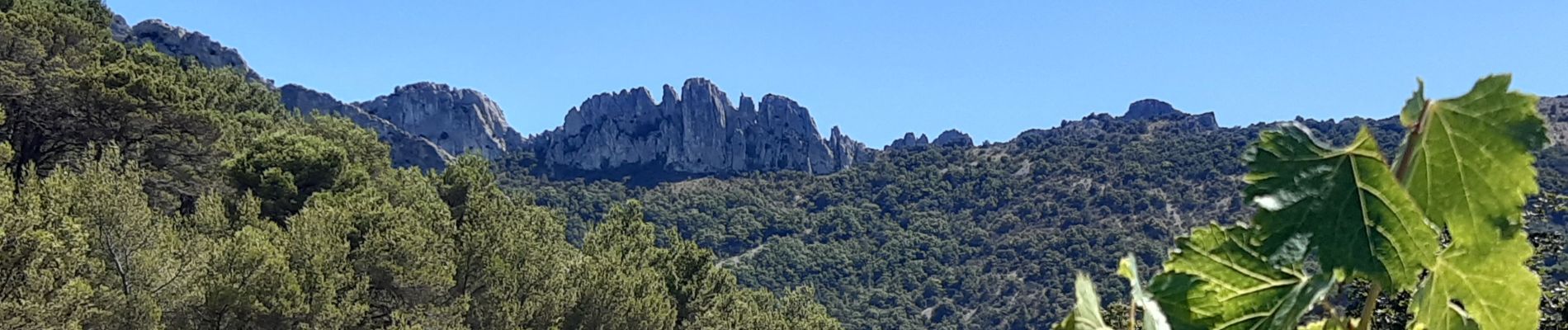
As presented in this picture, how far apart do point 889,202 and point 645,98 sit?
26.0 m

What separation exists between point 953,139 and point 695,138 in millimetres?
25815

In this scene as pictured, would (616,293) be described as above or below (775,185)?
below

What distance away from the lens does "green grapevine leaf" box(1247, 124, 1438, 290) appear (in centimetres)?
43

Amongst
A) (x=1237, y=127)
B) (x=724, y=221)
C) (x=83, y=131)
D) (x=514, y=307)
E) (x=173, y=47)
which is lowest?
(x=514, y=307)

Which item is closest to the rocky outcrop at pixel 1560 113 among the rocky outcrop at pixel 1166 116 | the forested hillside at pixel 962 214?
the forested hillside at pixel 962 214

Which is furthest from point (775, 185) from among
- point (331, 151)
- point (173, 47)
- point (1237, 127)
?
point (331, 151)

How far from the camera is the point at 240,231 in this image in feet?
33.0

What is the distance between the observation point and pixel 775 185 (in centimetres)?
8081

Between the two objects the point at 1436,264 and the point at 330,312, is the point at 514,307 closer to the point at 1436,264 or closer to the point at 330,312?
the point at 330,312

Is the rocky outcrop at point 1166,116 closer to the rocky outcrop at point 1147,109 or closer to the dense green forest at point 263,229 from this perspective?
the rocky outcrop at point 1147,109

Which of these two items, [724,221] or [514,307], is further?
[724,221]

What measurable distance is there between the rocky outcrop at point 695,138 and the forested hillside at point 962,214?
2722mm

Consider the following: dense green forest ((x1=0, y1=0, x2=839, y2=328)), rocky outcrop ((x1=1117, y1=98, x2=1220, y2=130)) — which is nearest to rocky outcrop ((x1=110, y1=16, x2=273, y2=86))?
dense green forest ((x1=0, y1=0, x2=839, y2=328))

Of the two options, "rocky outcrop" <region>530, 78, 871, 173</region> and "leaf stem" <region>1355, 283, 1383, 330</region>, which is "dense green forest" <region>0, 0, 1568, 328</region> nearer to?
"leaf stem" <region>1355, 283, 1383, 330</region>
